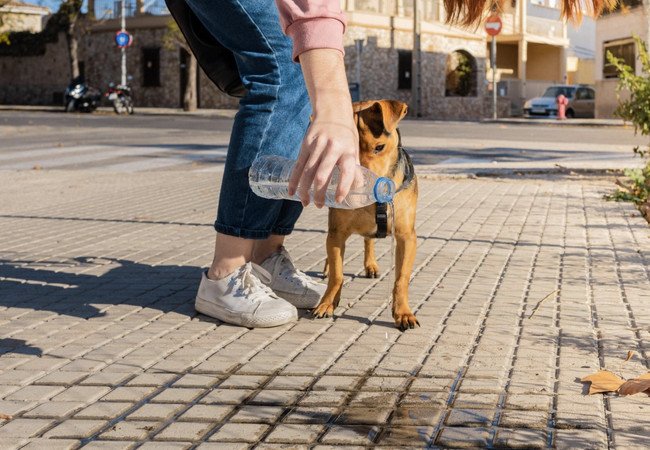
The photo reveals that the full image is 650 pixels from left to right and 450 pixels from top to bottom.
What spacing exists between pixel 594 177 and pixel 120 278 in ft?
27.4

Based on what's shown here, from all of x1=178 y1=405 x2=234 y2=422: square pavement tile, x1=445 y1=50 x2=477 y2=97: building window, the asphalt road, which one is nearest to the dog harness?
x1=178 y1=405 x2=234 y2=422: square pavement tile

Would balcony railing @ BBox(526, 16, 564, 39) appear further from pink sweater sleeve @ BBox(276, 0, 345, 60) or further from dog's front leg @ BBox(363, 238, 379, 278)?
pink sweater sleeve @ BBox(276, 0, 345, 60)

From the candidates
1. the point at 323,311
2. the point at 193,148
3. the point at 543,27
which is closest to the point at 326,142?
the point at 323,311

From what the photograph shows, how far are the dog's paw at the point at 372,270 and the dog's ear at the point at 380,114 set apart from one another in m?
1.26

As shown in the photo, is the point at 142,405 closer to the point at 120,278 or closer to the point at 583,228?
the point at 120,278

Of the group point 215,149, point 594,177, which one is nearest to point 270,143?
point 594,177

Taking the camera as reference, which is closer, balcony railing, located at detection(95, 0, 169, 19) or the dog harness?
the dog harness

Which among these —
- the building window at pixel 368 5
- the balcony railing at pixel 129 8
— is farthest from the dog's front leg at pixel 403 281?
the balcony railing at pixel 129 8

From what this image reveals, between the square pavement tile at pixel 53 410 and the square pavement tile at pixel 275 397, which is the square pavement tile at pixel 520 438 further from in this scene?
the square pavement tile at pixel 53 410

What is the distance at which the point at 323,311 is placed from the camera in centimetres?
456

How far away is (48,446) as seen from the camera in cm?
281

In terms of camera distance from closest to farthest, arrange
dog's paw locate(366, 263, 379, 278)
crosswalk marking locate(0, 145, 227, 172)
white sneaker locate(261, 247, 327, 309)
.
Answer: white sneaker locate(261, 247, 327, 309), dog's paw locate(366, 263, 379, 278), crosswalk marking locate(0, 145, 227, 172)

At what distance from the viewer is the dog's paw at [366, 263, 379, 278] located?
5.52m

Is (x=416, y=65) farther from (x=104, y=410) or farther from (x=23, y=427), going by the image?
(x=23, y=427)
